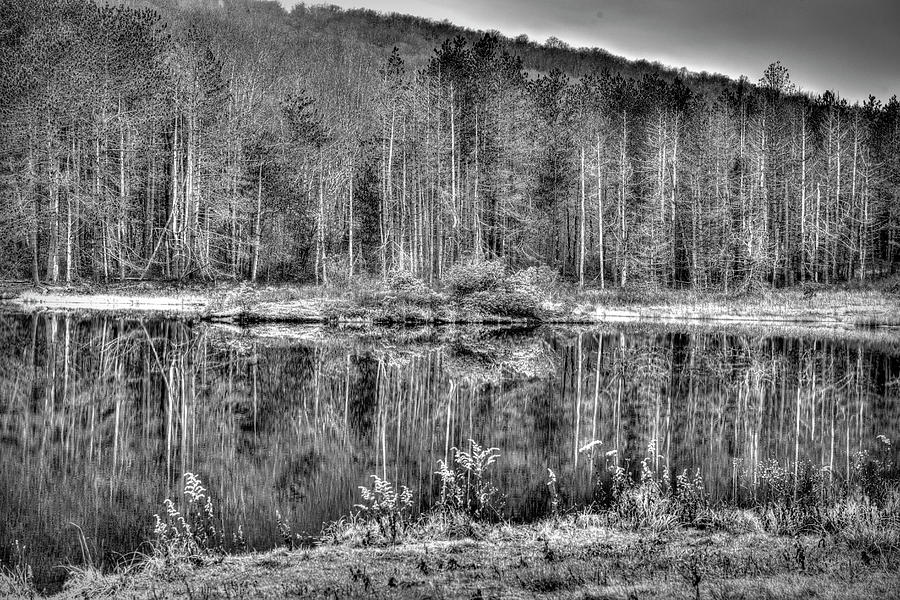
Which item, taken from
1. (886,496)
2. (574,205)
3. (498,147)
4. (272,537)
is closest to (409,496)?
(272,537)

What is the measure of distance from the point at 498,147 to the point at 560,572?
153 ft

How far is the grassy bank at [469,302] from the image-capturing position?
38.1 metres

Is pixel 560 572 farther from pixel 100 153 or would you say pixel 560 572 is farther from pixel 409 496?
pixel 100 153

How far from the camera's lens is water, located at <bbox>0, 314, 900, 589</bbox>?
9.18 meters

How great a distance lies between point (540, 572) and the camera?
6.21m

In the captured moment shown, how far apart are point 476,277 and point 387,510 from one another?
31322 mm

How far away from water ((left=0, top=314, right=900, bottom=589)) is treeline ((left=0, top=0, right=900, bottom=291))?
23.0 meters

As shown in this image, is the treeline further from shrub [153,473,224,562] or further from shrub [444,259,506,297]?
shrub [153,473,224,562]

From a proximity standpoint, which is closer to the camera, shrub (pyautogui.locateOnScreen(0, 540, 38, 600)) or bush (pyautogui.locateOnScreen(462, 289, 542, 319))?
shrub (pyautogui.locateOnScreen(0, 540, 38, 600))

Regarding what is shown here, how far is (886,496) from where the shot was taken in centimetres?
919

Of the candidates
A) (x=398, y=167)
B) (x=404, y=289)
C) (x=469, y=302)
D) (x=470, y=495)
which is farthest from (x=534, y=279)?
(x=470, y=495)

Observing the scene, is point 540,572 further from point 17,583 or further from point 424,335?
point 424,335

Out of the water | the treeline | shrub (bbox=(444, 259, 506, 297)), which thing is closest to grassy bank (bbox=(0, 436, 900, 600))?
the water

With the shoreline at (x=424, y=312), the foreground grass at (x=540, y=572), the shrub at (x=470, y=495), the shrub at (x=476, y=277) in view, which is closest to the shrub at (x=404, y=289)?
the shoreline at (x=424, y=312)
